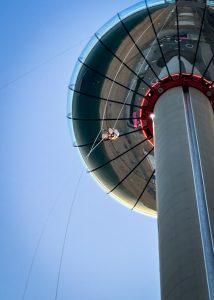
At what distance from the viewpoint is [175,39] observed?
57.3 feet

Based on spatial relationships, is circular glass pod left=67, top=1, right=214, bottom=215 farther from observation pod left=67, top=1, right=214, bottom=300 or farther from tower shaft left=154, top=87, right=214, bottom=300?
tower shaft left=154, top=87, right=214, bottom=300

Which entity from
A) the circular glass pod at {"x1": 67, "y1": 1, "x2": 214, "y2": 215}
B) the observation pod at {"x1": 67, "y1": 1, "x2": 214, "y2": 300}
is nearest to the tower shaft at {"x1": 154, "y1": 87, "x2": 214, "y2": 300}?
the observation pod at {"x1": 67, "y1": 1, "x2": 214, "y2": 300}

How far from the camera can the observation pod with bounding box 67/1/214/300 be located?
962 cm

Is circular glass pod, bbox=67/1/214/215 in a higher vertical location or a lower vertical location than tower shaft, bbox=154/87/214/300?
higher

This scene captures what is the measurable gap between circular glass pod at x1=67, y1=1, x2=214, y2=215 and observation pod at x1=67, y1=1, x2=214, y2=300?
0.04 metres

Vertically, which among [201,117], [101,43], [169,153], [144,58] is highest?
[101,43]

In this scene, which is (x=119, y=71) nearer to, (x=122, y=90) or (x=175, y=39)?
(x=122, y=90)

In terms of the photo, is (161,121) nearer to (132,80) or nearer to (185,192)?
(185,192)

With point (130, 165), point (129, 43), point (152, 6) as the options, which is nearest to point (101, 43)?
point (129, 43)

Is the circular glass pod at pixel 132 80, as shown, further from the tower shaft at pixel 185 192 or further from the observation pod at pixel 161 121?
the tower shaft at pixel 185 192

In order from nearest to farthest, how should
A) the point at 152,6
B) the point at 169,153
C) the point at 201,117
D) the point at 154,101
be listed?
the point at 169,153 < the point at 201,117 < the point at 154,101 < the point at 152,6

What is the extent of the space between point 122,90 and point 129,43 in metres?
2.02

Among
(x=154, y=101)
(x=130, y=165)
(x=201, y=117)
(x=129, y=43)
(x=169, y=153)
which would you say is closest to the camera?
(x=169, y=153)

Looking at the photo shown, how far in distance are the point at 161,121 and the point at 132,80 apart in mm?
5525
